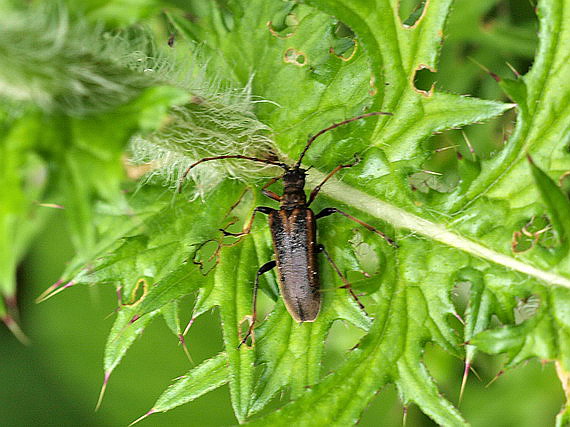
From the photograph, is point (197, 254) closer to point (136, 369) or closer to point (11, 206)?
point (11, 206)

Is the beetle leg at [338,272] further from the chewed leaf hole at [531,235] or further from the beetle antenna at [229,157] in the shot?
the chewed leaf hole at [531,235]

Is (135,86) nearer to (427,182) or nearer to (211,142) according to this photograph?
(211,142)

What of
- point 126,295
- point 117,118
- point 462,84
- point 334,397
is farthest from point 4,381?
point 462,84

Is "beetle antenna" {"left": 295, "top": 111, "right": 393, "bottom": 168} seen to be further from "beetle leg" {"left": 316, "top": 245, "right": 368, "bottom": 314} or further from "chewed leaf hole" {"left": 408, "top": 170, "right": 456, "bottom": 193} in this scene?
"chewed leaf hole" {"left": 408, "top": 170, "right": 456, "bottom": 193}

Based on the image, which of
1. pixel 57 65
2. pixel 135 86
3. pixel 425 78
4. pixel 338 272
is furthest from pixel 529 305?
pixel 425 78

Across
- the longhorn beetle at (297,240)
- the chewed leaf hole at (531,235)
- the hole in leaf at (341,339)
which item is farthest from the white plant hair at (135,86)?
the hole in leaf at (341,339)

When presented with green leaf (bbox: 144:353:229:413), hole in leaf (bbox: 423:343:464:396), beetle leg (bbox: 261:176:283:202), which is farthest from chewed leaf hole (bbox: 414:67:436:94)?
green leaf (bbox: 144:353:229:413)
